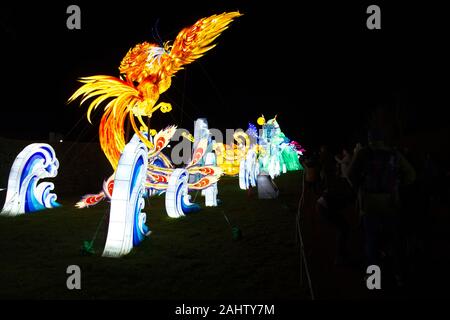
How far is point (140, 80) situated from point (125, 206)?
14.8 feet

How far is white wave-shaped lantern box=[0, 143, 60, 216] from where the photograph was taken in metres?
9.79

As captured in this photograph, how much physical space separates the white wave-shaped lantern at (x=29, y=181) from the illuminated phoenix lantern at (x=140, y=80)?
262 cm

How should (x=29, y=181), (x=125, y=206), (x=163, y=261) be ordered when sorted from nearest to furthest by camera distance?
(x=163, y=261)
(x=125, y=206)
(x=29, y=181)

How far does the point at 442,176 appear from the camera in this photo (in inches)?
387

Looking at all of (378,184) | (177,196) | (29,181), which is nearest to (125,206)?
(177,196)

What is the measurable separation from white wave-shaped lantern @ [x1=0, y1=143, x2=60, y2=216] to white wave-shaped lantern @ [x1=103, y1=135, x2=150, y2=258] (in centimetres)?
554

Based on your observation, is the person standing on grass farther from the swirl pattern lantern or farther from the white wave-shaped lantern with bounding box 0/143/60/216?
the white wave-shaped lantern with bounding box 0/143/60/216

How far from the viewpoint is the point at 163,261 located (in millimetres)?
5375

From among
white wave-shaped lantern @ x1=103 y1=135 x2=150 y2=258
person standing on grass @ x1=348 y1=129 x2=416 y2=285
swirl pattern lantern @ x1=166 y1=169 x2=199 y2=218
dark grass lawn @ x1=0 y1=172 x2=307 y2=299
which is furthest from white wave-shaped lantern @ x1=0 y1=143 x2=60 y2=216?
person standing on grass @ x1=348 y1=129 x2=416 y2=285

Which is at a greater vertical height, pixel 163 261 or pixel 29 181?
pixel 29 181

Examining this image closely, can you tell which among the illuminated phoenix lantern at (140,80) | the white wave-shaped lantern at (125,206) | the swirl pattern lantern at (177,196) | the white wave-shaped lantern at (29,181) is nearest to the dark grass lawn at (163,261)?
the white wave-shaped lantern at (125,206)

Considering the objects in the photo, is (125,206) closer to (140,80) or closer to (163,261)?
(163,261)
